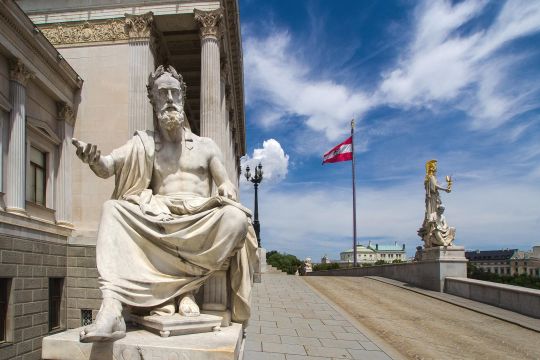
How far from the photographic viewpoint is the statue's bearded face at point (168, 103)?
371 cm

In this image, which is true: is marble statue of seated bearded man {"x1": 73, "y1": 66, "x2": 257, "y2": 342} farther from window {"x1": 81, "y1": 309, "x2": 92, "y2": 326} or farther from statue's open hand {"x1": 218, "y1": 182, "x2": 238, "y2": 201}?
window {"x1": 81, "y1": 309, "x2": 92, "y2": 326}

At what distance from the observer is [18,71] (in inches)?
498

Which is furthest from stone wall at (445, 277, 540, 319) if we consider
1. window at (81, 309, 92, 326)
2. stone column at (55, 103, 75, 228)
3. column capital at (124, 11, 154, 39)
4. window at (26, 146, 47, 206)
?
column capital at (124, 11, 154, 39)

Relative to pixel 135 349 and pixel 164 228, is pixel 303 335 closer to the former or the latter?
pixel 164 228

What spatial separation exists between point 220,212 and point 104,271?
3.23ft

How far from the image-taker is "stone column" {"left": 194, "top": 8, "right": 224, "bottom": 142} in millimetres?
15266

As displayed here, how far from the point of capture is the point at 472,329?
760 centimetres

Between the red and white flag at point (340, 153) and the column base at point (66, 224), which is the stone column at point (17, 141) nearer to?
the column base at point (66, 224)

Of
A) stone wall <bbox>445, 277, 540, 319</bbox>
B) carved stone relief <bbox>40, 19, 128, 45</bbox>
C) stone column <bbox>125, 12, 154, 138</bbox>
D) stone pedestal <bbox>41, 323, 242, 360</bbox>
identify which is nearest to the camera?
stone pedestal <bbox>41, 323, 242, 360</bbox>

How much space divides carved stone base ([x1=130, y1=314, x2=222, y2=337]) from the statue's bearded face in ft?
5.78

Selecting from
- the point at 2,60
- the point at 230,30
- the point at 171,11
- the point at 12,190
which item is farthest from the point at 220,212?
the point at 230,30

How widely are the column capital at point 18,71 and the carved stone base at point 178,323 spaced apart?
503 inches

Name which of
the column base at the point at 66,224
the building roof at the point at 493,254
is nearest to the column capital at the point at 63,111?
the column base at the point at 66,224

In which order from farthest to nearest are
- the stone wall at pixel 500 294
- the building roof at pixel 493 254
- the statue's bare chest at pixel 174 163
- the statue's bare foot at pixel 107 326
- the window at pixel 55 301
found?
the building roof at pixel 493 254 → the window at pixel 55 301 → the stone wall at pixel 500 294 → the statue's bare chest at pixel 174 163 → the statue's bare foot at pixel 107 326
